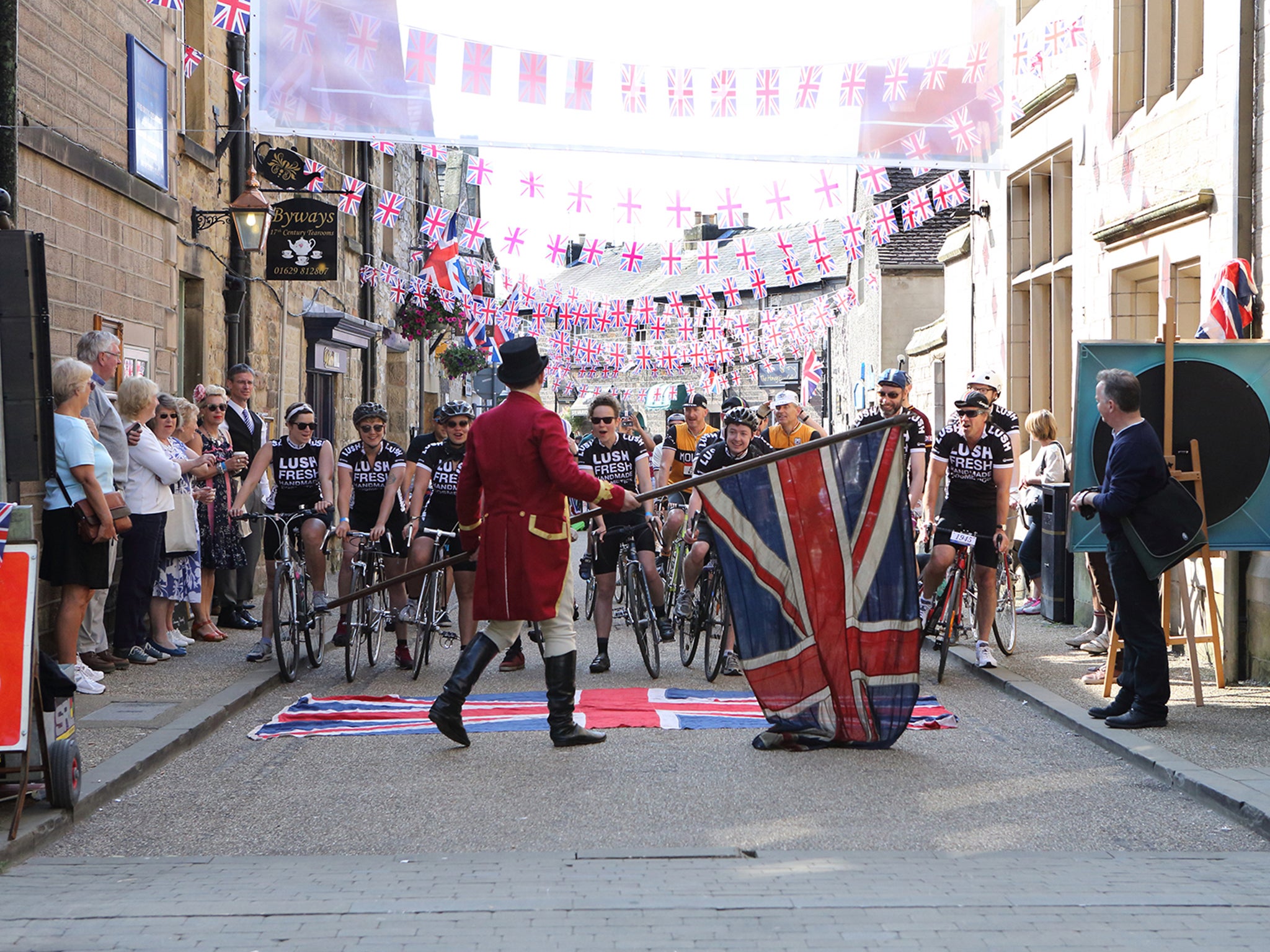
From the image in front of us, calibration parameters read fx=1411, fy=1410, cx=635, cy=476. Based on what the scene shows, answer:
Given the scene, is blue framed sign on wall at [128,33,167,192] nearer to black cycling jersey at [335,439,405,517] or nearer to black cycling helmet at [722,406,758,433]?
black cycling jersey at [335,439,405,517]

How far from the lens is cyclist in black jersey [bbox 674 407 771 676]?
9242mm

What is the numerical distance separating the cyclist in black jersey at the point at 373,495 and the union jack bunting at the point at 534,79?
2.44m

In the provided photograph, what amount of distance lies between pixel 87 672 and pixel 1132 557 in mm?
6031

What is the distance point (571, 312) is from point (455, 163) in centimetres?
1975

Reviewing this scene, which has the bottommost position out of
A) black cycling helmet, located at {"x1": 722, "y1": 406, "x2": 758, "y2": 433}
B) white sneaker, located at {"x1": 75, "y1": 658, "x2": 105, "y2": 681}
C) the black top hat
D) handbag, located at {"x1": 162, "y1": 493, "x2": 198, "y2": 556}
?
white sneaker, located at {"x1": 75, "y1": 658, "x2": 105, "y2": 681}

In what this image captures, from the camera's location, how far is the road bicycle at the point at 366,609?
30.3 feet

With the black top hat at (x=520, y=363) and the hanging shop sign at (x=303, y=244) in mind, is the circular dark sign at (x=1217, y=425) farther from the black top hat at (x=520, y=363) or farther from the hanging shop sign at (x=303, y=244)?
the hanging shop sign at (x=303, y=244)

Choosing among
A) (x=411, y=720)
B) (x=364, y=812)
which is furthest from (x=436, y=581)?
(x=364, y=812)

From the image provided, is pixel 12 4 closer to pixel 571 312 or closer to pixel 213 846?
pixel 213 846

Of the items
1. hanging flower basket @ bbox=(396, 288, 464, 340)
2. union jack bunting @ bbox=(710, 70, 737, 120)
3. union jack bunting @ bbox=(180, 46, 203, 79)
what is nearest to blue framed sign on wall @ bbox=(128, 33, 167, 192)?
union jack bunting @ bbox=(180, 46, 203, 79)

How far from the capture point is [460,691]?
22.4ft

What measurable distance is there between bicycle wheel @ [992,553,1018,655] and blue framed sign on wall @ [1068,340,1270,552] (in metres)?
1.99

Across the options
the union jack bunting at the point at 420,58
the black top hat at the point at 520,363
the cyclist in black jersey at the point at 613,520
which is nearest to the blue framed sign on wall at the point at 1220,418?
the cyclist in black jersey at the point at 613,520

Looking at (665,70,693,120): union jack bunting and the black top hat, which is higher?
(665,70,693,120): union jack bunting
